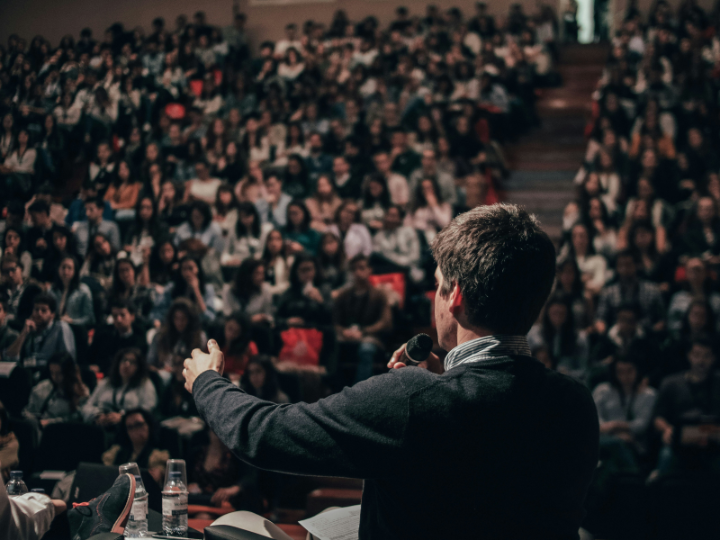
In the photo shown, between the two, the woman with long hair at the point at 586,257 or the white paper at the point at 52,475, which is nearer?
the white paper at the point at 52,475

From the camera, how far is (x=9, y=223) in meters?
4.46

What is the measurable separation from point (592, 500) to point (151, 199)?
155 inches

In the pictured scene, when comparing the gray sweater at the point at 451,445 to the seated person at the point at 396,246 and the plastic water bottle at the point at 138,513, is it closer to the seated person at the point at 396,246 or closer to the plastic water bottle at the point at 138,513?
the plastic water bottle at the point at 138,513

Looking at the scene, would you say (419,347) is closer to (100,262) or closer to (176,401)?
(176,401)

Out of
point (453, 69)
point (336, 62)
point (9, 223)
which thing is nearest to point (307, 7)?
point (336, 62)

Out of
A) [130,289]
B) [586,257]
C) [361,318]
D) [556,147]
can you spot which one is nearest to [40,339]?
[130,289]

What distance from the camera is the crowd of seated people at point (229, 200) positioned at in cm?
357

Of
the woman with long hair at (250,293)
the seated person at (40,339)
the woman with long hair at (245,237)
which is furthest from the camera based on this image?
the woman with long hair at (245,237)

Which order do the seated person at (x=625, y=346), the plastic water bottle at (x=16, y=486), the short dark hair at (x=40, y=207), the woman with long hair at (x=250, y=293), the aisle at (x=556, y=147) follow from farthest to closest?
the aisle at (x=556, y=147)
the short dark hair at (x=40, y=207)
the woman with long hair at (x=250, y=293)
the seated person at (x=625, y=346)
the plastic water bottle at (x=16, y=486)

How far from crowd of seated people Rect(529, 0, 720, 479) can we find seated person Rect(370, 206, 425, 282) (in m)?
0.96

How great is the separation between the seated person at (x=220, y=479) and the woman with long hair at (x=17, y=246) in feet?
6.55

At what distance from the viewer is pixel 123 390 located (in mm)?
3477

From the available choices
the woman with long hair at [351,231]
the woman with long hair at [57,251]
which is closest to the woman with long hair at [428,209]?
the woman with long hair at [351,231]

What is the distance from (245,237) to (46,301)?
1.41 m
